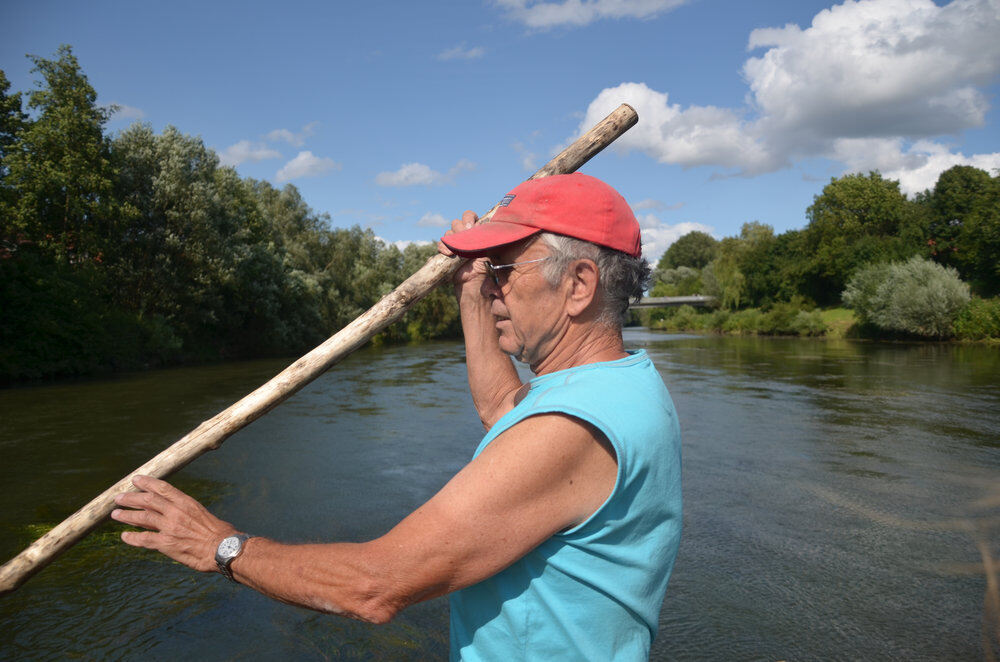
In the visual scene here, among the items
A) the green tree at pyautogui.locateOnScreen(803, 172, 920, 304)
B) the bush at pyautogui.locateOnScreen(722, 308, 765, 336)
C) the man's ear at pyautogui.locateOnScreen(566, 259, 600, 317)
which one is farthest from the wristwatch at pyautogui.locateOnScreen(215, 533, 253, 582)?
the bush at pyautogui.locateOnScreen(722, 308, 765, 336)

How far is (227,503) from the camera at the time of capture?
777cm

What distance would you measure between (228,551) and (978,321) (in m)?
48.2

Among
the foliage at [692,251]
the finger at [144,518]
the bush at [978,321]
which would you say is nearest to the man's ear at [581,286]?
the finger at [144,518]

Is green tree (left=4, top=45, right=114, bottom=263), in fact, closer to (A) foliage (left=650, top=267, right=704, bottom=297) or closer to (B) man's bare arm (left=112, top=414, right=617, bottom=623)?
(B) man's bare arm (left=112, top=414, right=617, bottom=623)

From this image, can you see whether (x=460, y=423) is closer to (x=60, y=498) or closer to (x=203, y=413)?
(x=203, y=413)

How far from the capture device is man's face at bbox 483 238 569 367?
189 centimetres

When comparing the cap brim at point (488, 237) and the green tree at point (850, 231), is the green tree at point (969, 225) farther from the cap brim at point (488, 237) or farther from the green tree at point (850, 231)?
the cap brim at point (488, 237)

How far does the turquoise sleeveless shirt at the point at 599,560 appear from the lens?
1.56m

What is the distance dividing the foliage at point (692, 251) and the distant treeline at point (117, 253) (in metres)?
110

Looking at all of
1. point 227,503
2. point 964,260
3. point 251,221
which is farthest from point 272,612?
point 964,260

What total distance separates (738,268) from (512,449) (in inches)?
3191

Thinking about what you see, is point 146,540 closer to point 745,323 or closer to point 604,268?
point 604,268

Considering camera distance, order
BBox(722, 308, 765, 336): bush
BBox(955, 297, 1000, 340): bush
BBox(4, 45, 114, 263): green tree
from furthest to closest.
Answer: BBox(722, 308, 765, 336): bush < BBox(955, 297, 1000, 340): bush < BBox(4, 45, 114, 263): green tree

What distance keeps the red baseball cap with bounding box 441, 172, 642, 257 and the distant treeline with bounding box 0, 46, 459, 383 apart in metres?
22.1
